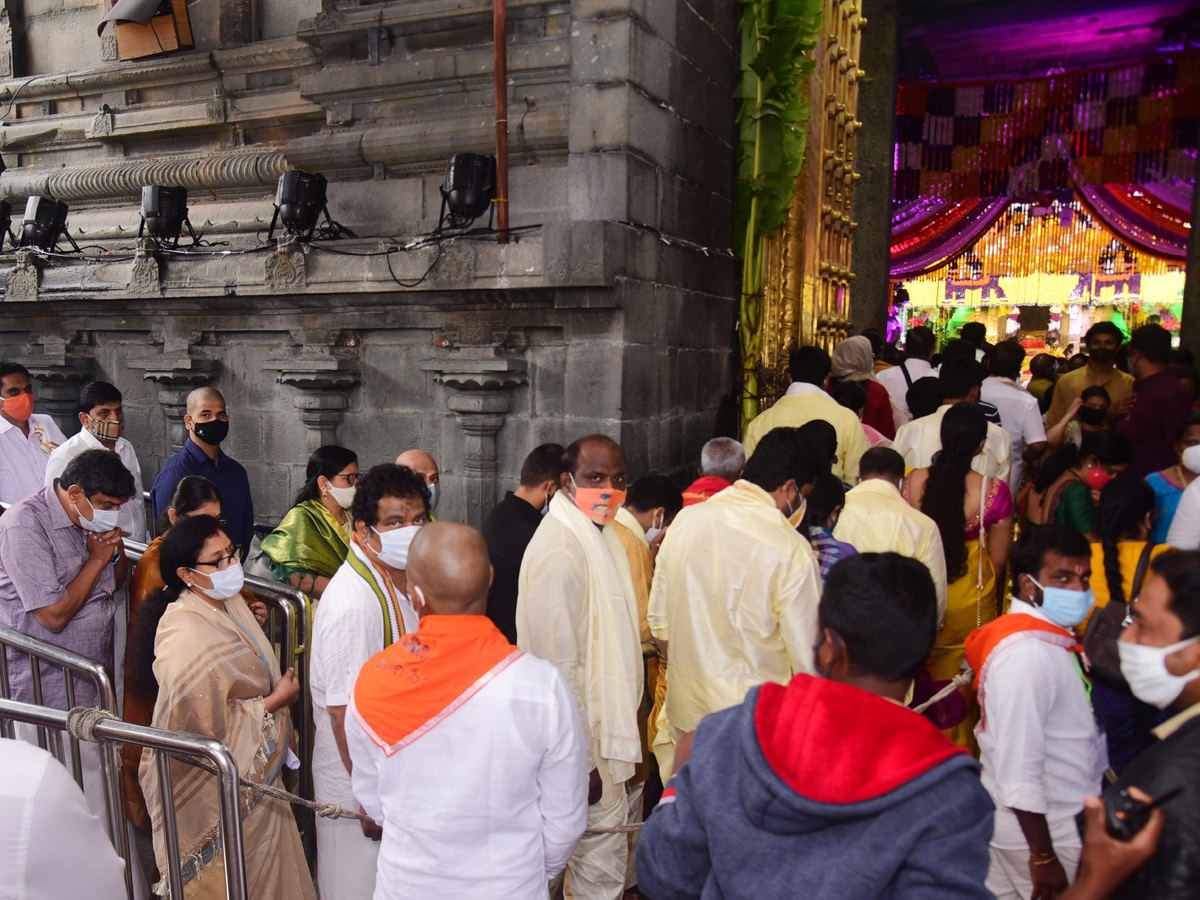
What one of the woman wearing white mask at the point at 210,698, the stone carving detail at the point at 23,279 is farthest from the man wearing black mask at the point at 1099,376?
the stone carving detail at the point at 23,279

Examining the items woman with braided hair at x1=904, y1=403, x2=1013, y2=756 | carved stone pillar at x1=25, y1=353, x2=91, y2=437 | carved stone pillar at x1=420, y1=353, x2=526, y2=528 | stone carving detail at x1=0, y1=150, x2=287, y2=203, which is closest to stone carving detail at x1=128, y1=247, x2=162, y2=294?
stone carving detail at x1=0, y1=150, x2=287, y2=203

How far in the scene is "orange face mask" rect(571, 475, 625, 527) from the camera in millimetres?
3229

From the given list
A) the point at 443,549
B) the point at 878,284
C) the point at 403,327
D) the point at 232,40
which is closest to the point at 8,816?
the point at 443,549

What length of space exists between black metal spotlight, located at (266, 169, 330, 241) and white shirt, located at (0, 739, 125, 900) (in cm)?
470

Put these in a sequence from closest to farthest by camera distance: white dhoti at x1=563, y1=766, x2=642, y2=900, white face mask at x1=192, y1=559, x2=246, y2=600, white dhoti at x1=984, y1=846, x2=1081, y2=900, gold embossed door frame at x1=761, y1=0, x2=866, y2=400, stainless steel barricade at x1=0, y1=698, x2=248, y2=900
Answer: 1. stainless steel barricade at x1=0, y1=698, x2=248, y2=900
2. white dhoti at x1=984, y1=846, x2=1081, y2=900
3. white face mask at x1=192, y1=559, x2=246, y2=600
4. white dhoti at x1=563, y1=766, x2=642, y2=900
5. gold embossed door frame at x1=761, y1=0, x2=866, y2=400

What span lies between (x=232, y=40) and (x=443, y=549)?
19.7ft

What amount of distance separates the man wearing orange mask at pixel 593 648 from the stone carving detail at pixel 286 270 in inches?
127

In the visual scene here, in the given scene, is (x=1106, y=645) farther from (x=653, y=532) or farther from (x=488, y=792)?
(x=653, y=532)

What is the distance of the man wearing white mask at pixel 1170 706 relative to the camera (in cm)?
144

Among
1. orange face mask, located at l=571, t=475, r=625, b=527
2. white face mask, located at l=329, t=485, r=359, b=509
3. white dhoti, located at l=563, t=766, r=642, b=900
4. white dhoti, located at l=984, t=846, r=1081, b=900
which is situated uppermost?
orange face mask, located at l=571, t=475, r=625, b=527

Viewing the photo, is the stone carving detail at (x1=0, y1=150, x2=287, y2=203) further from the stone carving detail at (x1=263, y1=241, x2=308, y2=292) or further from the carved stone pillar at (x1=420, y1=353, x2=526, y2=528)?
the carved stone pillar at (x1=420, y1=353, x2=526, y2=528)

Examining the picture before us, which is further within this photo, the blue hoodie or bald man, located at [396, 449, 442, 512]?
bald man, located at [396, 449, 442, 512]

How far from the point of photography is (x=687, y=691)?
10.3ft

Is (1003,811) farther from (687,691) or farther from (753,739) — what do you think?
(753,739)
